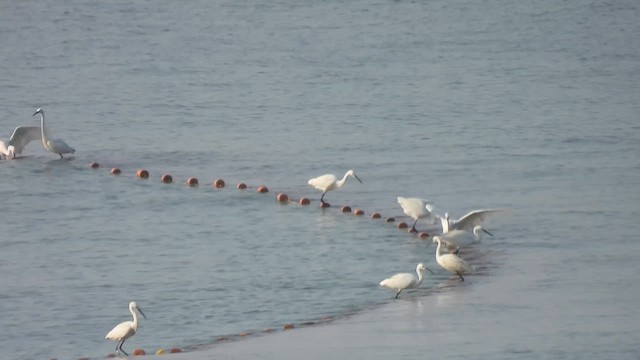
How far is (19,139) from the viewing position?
2331cm

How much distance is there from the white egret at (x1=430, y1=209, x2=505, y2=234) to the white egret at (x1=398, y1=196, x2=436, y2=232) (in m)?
0.66

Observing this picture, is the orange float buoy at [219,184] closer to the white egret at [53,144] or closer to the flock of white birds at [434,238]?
the flock of white birds at [434,238]

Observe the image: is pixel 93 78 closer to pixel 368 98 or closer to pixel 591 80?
pixel 368 98

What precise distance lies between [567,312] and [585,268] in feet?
6.59

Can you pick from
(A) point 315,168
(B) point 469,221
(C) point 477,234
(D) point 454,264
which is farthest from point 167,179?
(D) point 454,264

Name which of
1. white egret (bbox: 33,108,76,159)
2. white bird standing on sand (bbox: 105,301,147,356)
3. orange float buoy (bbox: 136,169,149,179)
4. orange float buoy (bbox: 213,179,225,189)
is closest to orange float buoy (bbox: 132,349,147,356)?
white bird standing on sand (bbox: 105,301,147,356)

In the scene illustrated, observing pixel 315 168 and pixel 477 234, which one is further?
pixel 315 168

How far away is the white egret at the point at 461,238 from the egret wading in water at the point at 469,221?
0.54 ft

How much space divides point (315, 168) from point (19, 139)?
15.2ft

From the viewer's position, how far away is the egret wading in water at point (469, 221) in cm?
1730

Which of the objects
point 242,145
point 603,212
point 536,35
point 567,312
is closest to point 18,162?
point 242,145

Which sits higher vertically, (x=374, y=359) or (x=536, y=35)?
(x=536, y=35)

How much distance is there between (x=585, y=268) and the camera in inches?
625

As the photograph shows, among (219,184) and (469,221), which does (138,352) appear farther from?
(219,184)
